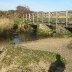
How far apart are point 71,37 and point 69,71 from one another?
1246 cm

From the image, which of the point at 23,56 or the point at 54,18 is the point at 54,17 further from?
the point at 23,56

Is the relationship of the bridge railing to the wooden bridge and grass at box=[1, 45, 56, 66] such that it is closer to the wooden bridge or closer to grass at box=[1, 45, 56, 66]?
the wooden bridge

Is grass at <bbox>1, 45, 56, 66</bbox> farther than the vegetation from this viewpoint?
Yes

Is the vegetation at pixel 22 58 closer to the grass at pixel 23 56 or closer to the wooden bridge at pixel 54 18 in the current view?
the grass at pixel 23 56

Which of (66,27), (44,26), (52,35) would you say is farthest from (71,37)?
(44,26)

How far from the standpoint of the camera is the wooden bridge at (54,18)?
2460cm

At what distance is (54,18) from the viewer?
27.7m

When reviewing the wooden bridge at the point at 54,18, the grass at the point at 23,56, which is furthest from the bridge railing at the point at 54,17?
the grass at the point at 23,56

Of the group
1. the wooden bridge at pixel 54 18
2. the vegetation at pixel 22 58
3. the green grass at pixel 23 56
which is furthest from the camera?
the wooden bridge at pixel 54 18

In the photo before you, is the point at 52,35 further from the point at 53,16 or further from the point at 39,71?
the point at 39,71

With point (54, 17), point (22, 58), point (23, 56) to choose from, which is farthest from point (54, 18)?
point (22, 58)

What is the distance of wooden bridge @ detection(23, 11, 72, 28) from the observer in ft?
80.7

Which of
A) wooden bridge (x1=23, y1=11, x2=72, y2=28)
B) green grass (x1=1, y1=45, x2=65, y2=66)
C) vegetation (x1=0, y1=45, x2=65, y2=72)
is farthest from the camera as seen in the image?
wooden bridge (x1=23, y1=11, x2=72, y2=28)

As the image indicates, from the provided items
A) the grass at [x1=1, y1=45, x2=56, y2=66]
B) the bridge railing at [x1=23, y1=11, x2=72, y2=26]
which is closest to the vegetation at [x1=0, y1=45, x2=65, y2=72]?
the grass at [x1=1, y1=45, x2=56, y2=66]
